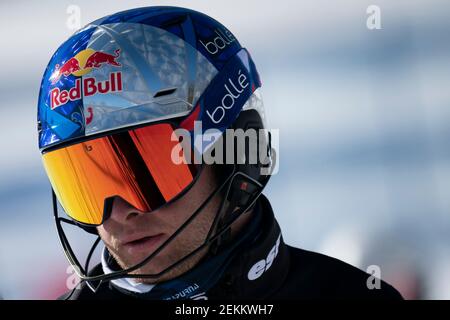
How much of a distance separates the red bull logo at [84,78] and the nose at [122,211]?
0.26m

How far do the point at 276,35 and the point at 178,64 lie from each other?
4.01 feet

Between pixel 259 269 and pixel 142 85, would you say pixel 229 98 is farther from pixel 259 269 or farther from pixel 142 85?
pixel 259 269

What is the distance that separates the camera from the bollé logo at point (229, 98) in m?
2.20

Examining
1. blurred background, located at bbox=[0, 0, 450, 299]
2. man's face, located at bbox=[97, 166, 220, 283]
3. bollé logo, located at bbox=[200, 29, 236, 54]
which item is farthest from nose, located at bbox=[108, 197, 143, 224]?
blurred background, located at bbox=[0, 0, 450, 299]

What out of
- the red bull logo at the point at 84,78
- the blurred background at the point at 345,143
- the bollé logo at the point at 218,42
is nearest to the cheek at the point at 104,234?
the red bull logo at the point at 84,78

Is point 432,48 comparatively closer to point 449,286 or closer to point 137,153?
point 449,286

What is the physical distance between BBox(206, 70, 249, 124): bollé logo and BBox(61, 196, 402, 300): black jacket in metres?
0.31

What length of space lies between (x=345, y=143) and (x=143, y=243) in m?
1.16

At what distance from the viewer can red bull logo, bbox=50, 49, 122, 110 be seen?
2.13m

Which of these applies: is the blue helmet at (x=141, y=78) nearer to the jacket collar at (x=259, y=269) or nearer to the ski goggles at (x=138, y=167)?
the ski goggles at (x=138, y=167)

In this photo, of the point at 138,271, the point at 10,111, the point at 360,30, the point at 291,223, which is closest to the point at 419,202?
the point at 291,223

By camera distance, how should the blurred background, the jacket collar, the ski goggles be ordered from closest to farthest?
the ski goggles → the jacket collar → the blurred background

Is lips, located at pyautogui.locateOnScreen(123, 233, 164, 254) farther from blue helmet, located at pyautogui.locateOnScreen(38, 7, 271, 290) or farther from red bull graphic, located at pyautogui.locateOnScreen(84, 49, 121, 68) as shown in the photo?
red bull graphic, located at pyautogui.locateOnScreen(84, 49, 121, 68)

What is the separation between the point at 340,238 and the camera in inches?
Answer: 115
